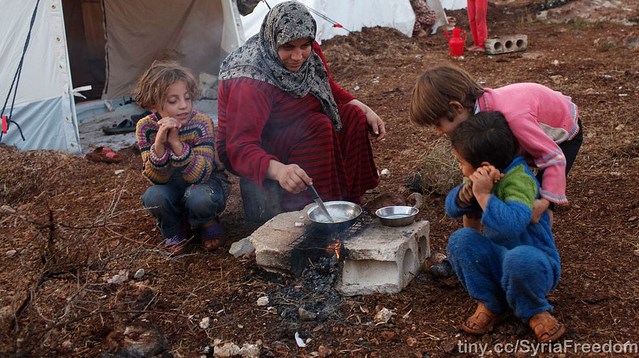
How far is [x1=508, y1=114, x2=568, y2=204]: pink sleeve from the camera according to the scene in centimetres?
249

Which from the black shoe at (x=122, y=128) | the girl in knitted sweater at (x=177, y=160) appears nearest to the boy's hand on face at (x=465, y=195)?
the girl in knitted sweater at (x=177, y=160)

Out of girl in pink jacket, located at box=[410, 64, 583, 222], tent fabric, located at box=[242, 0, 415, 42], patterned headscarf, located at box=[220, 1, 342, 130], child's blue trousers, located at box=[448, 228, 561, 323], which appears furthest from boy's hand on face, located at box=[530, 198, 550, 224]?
tent fabric, located at box=[242, 0, 415, 42]

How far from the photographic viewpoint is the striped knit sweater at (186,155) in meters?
3.45

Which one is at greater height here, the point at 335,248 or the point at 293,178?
the point at 293,178

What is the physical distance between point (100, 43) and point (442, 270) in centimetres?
895

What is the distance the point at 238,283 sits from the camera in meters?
3.25

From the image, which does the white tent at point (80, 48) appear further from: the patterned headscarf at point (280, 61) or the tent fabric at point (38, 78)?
the patterned headscarf at point (280, 61)

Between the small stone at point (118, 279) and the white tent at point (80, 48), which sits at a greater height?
the white tent at point (80, 48)

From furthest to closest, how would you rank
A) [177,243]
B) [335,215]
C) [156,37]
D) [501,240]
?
[156,37] → [177,243] → [335,215] → [501,240]

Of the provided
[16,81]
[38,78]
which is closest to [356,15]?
[38,78]

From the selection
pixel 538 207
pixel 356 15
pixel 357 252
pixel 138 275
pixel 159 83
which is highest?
pixel 356 15

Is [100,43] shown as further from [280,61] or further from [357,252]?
[357,252]

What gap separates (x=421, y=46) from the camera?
10.8 metres

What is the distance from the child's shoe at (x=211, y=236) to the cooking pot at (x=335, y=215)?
0.60 metres
